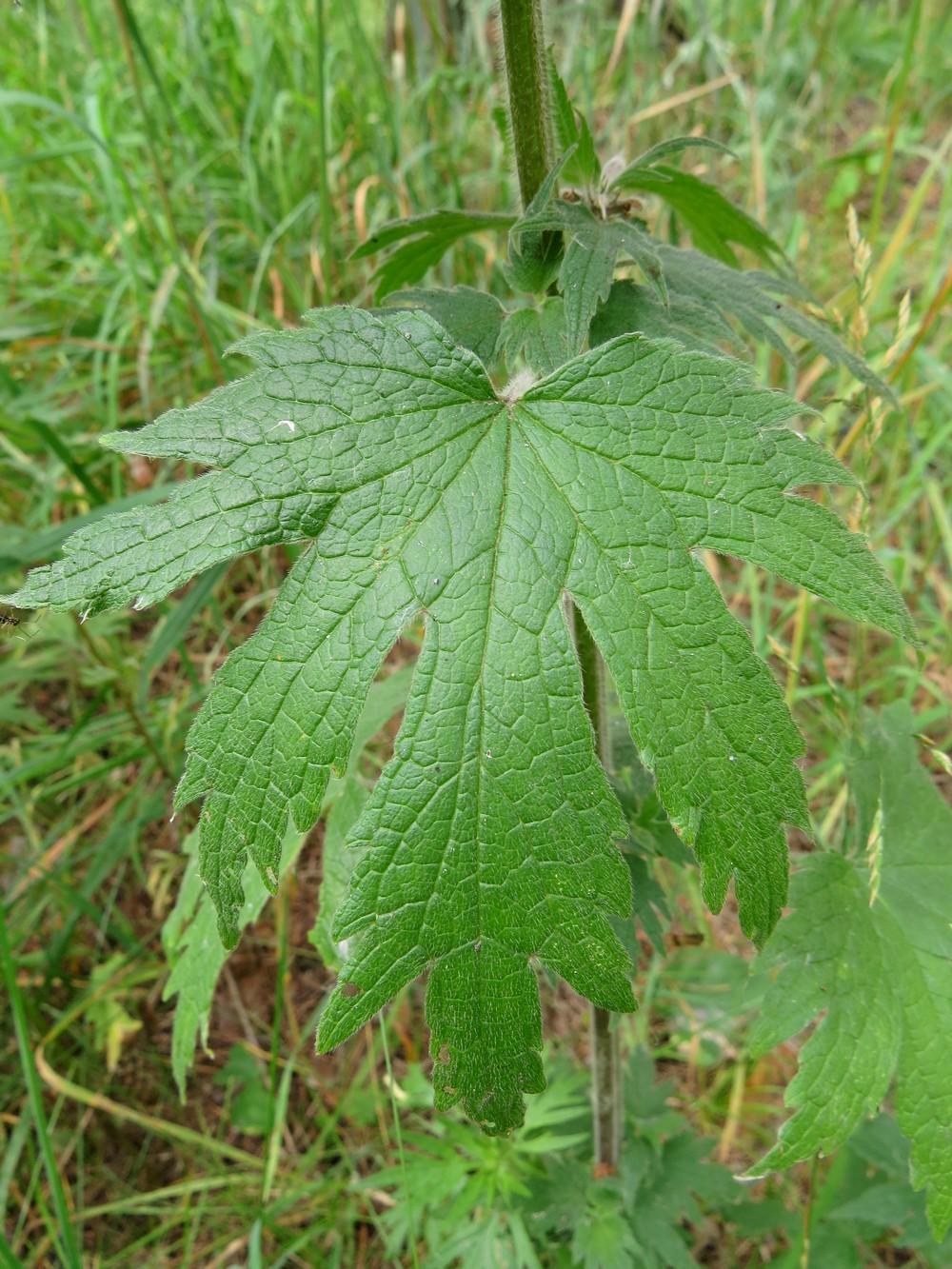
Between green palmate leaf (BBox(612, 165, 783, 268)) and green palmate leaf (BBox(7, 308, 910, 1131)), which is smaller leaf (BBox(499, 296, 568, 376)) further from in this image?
green palmate leaf (BBox(612, 165, 783, 268))

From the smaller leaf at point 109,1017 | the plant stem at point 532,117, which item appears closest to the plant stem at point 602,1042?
the plant stem at point 532,117

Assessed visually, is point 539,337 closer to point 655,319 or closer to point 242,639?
point 655,319

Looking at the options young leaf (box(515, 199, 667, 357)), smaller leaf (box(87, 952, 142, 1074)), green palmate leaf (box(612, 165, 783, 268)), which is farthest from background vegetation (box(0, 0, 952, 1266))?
young leaf (box(515, 199, 667, 357))

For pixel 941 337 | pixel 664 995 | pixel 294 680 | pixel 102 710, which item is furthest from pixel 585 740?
pixel 941 337

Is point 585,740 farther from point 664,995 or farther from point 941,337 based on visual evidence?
point 941,337

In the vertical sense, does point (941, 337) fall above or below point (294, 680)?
above

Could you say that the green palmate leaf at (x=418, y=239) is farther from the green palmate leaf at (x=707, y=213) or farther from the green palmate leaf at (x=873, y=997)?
the green palmate leaf at (x=873, y=997)
